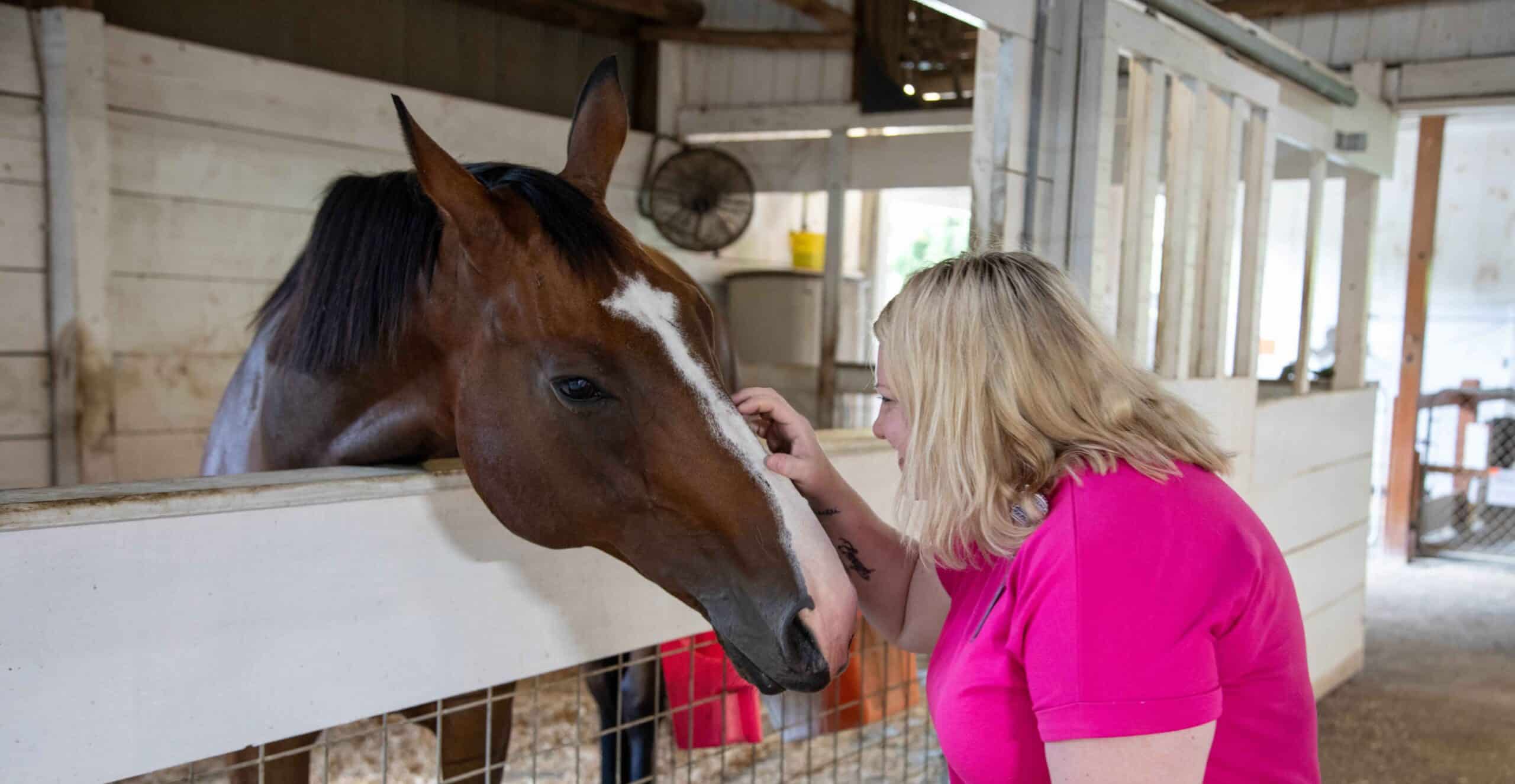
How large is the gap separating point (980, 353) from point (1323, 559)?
309cm

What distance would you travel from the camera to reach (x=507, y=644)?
4.51ft

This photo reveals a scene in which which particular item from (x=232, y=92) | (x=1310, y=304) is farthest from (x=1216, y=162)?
(x=232, y=92)

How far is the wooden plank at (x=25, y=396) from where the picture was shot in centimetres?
295

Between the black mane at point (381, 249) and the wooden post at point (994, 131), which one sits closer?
the black mane at point (381, 249)

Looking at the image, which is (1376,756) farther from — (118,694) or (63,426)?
(63,426)

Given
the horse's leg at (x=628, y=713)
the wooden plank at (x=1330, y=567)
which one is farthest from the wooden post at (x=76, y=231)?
the wooden plank at (x=1330, y=567)

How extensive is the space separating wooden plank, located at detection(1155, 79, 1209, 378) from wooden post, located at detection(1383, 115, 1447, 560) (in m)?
4.02

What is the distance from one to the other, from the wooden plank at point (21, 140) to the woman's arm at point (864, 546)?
257cm

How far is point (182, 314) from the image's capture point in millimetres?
3451

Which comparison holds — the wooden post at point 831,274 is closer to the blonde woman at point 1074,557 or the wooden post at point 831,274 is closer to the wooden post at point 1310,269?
the wooden post at point 1310,269

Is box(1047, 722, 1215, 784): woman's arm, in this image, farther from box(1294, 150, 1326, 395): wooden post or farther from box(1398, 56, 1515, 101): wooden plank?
box(1398, 56, 1515, 101): wooden plank

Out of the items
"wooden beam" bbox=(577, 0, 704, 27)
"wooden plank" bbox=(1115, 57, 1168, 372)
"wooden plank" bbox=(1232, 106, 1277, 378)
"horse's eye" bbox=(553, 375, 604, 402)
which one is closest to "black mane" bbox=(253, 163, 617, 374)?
"horse's eye" bbox=(553, 375, 604, 402)

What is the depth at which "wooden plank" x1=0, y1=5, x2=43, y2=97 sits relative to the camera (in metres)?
2.85

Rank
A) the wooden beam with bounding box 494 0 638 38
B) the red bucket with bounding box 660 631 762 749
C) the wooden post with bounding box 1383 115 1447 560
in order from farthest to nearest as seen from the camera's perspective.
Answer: the wooden post with bounding box 1383 115 1447 560
the wooden beam with bounding box 494 0 638 38
the red bucket with bounding box 660 631 762 749
